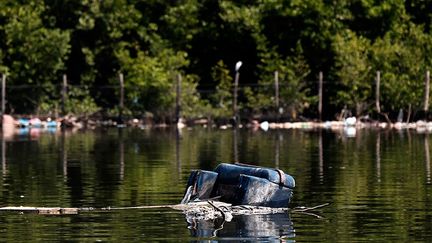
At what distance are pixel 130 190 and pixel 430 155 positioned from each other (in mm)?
12803

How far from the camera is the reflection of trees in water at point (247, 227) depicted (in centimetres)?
1811

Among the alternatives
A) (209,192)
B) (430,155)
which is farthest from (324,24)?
(209,192)

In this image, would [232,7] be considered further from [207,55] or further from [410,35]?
[410,35]

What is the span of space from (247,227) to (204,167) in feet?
40.3

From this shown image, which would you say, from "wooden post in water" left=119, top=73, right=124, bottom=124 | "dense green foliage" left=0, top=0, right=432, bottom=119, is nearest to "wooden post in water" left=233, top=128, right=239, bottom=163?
"dense green foliage" left=0, top=0, right=432, bottom=119

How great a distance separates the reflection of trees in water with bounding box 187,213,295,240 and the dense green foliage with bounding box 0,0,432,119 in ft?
128

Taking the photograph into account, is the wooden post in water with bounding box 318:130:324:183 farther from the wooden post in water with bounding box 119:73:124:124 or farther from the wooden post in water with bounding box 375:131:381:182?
the wooden post in water with bounding box 119:73:124:124

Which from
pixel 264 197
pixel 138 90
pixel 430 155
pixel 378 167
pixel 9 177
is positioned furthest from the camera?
pixel 138 90

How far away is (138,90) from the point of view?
59750 millimetres

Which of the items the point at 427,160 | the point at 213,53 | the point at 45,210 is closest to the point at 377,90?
the point at 213,53

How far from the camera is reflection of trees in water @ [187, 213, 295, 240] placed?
59.4ft

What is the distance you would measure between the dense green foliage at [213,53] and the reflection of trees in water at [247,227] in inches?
1533

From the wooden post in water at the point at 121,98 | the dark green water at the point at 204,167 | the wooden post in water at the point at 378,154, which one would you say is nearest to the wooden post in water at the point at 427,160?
the dark green water at the point at 204,167

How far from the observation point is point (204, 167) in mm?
31250
